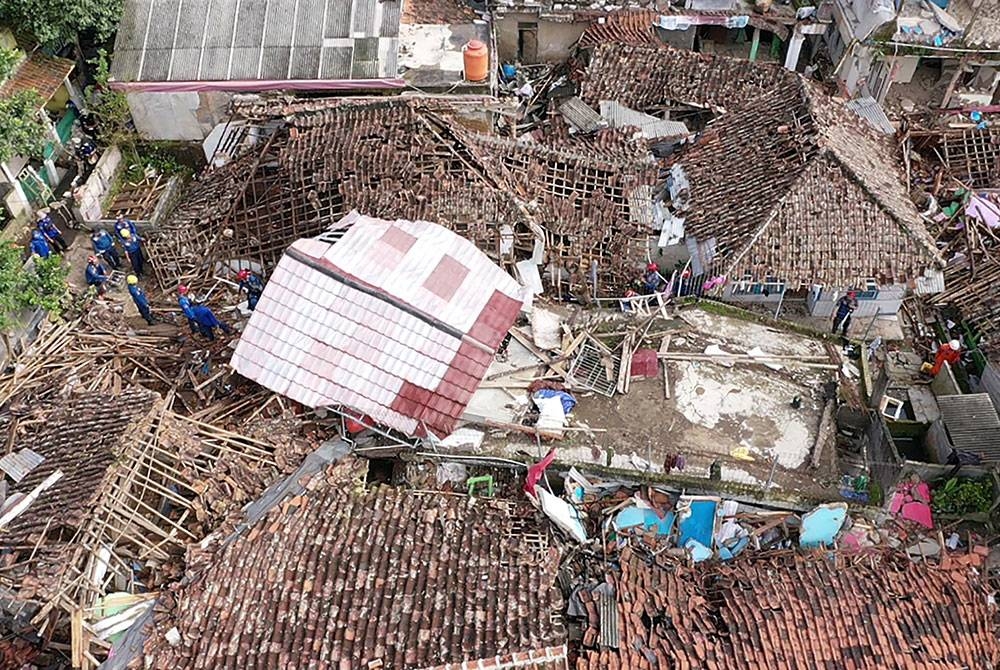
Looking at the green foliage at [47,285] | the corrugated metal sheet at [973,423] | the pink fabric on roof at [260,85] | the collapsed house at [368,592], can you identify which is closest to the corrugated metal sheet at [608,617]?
the collapsed house at [368,592]

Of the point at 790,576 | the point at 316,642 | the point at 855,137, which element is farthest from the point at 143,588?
the point at 855,137

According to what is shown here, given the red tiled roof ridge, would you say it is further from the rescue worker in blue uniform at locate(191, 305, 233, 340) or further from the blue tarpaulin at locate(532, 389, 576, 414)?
the rescue worker in blue uniform at locate(191, 305, 233, 340)

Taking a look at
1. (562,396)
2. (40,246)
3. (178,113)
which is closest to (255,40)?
(178,113)

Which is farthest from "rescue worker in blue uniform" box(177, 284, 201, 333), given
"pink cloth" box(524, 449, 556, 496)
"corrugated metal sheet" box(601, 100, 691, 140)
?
"corrugated metal sheet" box(601, 100, 691, 140)

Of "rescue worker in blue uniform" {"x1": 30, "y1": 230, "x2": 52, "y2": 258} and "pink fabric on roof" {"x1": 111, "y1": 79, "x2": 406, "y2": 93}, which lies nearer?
"rescue worker in blue uniform" {"x1": 30, "y1": 230, "x2": 52, "y2": 258}

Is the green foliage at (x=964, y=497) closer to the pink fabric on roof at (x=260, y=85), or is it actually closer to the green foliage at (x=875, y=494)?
the green foliage at (x=875, y=494)

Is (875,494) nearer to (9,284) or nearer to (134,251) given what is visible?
(134,251)
